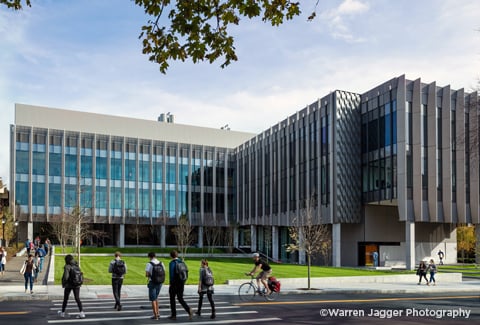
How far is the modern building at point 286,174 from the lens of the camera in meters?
44.3

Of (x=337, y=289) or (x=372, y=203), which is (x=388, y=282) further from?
(x=372, y=203)

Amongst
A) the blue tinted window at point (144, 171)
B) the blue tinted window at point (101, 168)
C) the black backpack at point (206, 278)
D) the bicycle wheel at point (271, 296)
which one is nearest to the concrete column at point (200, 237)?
the blue tinted window at point (144, 171)

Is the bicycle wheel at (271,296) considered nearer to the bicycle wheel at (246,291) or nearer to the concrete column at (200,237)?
the bicycle wheel at (246,291)

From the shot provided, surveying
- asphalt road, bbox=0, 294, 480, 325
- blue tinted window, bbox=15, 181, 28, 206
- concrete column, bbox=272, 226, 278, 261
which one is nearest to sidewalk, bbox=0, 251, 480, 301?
asphalt road, bbox=0, 294, 480, 325

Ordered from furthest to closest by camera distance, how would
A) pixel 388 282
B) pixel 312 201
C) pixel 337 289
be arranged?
pixel 312 201, pixel 388 282, pixel 337 289

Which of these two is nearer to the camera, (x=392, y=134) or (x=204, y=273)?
(x=204, y=273)

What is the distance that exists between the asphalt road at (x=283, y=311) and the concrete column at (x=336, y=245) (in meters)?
25.8

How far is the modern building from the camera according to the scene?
44281 millimetres

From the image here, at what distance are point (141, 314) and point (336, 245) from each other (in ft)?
112

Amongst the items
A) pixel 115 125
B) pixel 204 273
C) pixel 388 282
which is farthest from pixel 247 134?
pixel 204 273

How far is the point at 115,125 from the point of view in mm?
84562

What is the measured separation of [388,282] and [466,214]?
61.9 ft

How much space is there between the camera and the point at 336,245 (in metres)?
47.7

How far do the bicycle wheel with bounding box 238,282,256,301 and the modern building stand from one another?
37.8 feet
